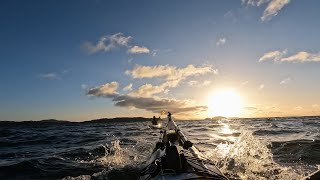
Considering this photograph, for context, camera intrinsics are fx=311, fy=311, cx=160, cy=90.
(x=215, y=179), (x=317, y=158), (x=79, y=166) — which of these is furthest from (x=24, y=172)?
(x=317, y=158)

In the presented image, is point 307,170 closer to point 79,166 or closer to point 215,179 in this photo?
point 215,179

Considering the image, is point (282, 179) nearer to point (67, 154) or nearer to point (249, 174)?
point (249, 174)

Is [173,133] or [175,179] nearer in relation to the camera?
[175,179]

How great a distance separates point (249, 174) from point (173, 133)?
5.28 m

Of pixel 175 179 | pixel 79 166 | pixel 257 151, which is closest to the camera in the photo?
pixel 175 179

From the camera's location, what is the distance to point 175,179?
21.6 ft

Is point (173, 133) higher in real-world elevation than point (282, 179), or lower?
higher

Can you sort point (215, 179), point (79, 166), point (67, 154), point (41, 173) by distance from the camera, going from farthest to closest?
1. point (67, 154)
2. point (79, 166)
3. point (41, 173)
4. point (215, 179)

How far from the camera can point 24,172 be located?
A: 15.3 meters

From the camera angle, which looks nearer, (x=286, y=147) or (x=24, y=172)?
(x=24, y=172)

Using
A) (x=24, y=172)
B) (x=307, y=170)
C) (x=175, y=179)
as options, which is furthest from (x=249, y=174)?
(x=24, y=172)

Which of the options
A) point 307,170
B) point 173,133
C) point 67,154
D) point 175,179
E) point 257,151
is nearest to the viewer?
point 175,179

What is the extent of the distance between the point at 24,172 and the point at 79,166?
Result: 2619 millimetres

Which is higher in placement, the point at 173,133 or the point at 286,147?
the point at 173,133
